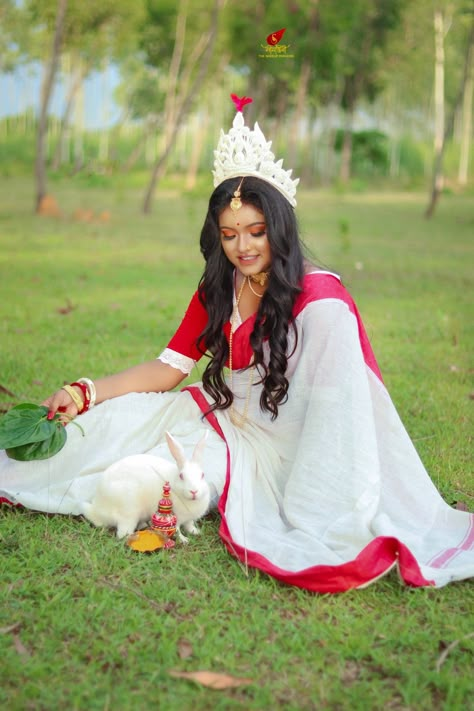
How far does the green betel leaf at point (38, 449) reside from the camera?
3010mm

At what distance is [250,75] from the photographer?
2659 cm

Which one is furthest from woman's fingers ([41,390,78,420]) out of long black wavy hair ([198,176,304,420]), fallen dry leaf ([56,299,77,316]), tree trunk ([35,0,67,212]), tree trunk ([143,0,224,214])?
tree trunk ([143,0,224,214])

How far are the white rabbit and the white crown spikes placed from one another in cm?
95

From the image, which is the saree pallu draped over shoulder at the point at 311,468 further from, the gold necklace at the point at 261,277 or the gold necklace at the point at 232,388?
the gold necklace at the point at 261,277

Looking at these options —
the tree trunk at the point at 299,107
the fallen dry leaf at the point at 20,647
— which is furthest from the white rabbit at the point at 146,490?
the tree trunk at the point at 299,107

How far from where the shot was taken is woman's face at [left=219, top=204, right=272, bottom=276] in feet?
9.55

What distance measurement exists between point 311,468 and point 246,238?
853 millimetres

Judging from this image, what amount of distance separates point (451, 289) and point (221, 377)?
5.65 m

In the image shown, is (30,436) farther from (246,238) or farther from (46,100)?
(46,100)

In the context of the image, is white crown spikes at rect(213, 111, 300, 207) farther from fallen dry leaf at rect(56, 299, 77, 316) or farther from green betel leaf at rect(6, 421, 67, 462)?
fallen dry leaf at rect(56, 299, 77, 316)

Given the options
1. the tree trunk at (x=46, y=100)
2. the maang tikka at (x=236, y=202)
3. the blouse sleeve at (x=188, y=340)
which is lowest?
the blouse sleeve at (x=188, y=340)

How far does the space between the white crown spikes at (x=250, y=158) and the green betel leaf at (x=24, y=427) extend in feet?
3.74

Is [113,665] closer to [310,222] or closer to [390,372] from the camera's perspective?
[390,372]

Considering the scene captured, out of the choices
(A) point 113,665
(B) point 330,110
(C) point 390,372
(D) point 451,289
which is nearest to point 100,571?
(A) point 113,665
